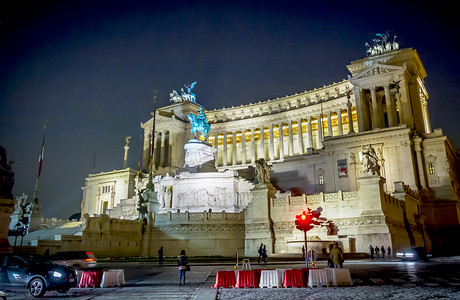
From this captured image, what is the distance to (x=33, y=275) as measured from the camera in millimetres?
13562

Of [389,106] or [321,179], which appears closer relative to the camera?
[321,179]

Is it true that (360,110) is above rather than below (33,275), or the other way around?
above

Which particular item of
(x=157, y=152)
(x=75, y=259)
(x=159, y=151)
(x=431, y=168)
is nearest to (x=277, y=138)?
(x=159, y=151)

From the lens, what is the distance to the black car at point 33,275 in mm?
13469

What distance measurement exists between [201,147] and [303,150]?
23.5m

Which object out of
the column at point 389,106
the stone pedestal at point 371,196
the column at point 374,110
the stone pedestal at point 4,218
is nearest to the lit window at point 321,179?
the column at point 374,110

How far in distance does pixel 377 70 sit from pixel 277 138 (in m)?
33.7

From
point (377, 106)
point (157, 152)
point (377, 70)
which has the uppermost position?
point (377, 70)

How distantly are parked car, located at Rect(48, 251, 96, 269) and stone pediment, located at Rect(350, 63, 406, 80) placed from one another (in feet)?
172

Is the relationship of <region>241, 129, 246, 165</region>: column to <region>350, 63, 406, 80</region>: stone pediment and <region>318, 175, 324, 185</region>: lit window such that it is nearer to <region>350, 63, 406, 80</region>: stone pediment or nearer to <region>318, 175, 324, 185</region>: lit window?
<region>350, 63, 406, 80</region>: stone pediment

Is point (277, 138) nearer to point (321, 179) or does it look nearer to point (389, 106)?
point (389, 106)

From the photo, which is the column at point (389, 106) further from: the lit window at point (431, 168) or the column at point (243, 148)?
the column at point (243, 148)

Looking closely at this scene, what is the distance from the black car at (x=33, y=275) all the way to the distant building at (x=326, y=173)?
2061 centimetres

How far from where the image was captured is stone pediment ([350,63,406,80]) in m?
59.2
